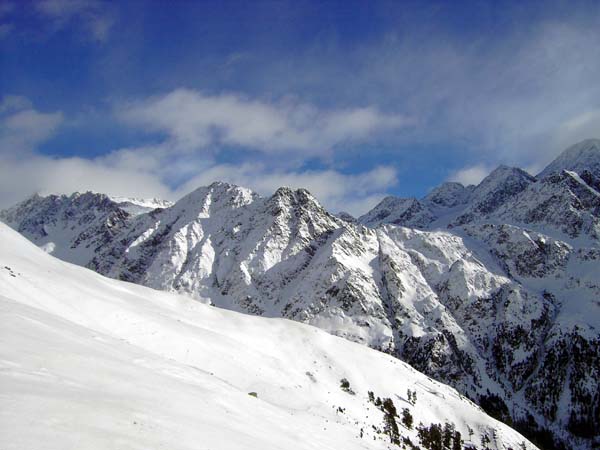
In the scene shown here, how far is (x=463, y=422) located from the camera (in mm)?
68500

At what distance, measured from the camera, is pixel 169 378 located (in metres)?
21.5

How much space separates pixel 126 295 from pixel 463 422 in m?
53.3

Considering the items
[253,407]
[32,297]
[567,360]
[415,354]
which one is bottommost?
[253,407]

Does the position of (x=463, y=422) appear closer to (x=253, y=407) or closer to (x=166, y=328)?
(x=166, y=328)

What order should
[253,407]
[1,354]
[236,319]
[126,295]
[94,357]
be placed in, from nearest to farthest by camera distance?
1. [1,354]
2. [94,357]
3. [253,407]
4. [126,295]
5. [236,319]

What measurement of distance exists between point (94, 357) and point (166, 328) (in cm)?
2629

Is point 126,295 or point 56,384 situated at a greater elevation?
point 126,295

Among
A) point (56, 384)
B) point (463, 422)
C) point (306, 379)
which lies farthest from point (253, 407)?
point (463, 422)

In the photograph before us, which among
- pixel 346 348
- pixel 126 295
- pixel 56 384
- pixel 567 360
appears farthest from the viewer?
pixel 567 360

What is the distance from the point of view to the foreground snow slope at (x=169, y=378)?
1212cm

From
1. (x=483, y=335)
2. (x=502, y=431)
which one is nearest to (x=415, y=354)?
(x=483, y=335)

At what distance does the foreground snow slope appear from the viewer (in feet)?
39.8

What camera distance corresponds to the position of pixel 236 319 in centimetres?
6806

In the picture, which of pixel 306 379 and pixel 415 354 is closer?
pixel 306 379
